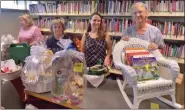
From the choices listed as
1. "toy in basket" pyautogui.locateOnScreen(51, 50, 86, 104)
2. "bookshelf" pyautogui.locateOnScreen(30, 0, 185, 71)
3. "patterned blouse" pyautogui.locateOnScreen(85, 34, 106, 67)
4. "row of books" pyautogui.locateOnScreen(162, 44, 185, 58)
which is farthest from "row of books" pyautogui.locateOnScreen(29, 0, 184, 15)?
"toy in basket" pyautogui.locateOnScreen(51, 50, 86, 104)

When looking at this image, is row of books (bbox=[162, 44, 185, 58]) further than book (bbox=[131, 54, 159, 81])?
Yes

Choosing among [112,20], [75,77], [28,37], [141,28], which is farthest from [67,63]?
[112,20]

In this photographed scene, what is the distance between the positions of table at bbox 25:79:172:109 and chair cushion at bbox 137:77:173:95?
109mm

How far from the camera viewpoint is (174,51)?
9.90 feet

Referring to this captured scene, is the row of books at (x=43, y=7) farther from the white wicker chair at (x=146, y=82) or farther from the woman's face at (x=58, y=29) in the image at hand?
the white wicker chair at (x=146, y=82)

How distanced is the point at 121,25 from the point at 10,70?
227 cm

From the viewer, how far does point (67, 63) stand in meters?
1.44

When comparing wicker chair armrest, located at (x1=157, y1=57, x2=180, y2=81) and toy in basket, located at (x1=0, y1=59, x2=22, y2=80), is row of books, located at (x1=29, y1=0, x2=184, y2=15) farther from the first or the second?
toy in basket, located at (x1=0, y1=59, x2=22, y2=80)

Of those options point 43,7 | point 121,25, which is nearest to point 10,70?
point 121,25

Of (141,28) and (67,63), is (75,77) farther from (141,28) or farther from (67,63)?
(141,28)

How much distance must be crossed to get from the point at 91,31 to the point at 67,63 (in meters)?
0.97

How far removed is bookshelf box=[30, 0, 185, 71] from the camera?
9.66ft

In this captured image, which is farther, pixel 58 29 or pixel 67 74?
pixel 58 29

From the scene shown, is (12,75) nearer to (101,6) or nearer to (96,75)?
(96,75)
